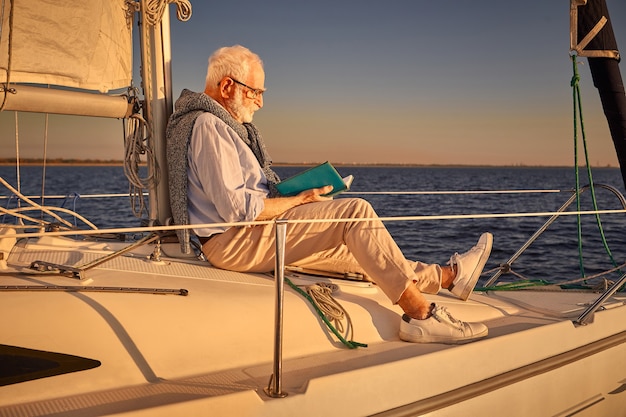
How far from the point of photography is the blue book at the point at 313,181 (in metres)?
2.93

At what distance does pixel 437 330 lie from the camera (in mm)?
2760

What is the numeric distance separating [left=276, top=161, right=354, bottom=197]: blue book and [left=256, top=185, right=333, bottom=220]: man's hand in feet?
0.08

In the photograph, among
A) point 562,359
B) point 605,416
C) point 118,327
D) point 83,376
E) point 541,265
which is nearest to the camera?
point 83,376

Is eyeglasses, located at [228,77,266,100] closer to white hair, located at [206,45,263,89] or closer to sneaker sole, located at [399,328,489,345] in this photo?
white hair, located at [206,45,263,89]

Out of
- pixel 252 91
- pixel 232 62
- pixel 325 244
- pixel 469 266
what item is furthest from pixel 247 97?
pixel 469 266

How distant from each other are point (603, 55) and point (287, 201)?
2.13 metres

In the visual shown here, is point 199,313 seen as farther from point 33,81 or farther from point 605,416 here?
point 605,416

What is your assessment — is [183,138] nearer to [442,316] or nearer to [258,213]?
[258,213]

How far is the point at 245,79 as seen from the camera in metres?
3.10

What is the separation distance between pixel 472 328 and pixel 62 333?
5.48 ft

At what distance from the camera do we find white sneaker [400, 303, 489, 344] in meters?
2.76

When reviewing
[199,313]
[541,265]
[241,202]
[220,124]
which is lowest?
[541,265]

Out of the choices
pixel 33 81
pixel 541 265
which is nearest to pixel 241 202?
pixel 33 81

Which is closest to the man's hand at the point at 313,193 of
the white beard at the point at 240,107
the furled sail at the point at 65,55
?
the white beard at the point at 240,107
